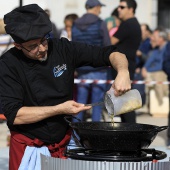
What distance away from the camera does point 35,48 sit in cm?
403

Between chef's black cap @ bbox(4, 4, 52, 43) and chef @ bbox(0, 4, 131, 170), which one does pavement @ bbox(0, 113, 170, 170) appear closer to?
chef @ bbox(0, 4, 131, 170)

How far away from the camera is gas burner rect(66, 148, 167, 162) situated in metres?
3.70

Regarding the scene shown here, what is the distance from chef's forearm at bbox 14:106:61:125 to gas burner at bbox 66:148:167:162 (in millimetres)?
269


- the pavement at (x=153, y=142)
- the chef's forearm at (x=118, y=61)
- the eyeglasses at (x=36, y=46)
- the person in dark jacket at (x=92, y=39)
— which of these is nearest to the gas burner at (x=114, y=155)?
the chef's forearm at (x=118, y=61)

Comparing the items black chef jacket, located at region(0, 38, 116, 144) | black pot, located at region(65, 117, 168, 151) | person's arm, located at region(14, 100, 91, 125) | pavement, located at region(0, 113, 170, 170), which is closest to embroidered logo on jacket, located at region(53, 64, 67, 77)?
black chef jacket, located at region(0, 38, 116, 144)

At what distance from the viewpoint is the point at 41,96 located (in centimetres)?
420

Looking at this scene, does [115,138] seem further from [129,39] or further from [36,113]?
[129,39]

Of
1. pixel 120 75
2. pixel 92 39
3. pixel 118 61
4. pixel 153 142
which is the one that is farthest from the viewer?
pixel 153 142

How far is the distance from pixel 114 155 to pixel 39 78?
74 cm

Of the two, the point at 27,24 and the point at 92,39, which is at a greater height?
the point at 27,24

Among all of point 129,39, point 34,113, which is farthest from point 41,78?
point 129,39

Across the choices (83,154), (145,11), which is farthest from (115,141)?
(145,11)

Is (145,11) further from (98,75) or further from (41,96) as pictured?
(41,96)

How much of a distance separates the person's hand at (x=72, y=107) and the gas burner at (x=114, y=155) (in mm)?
229
